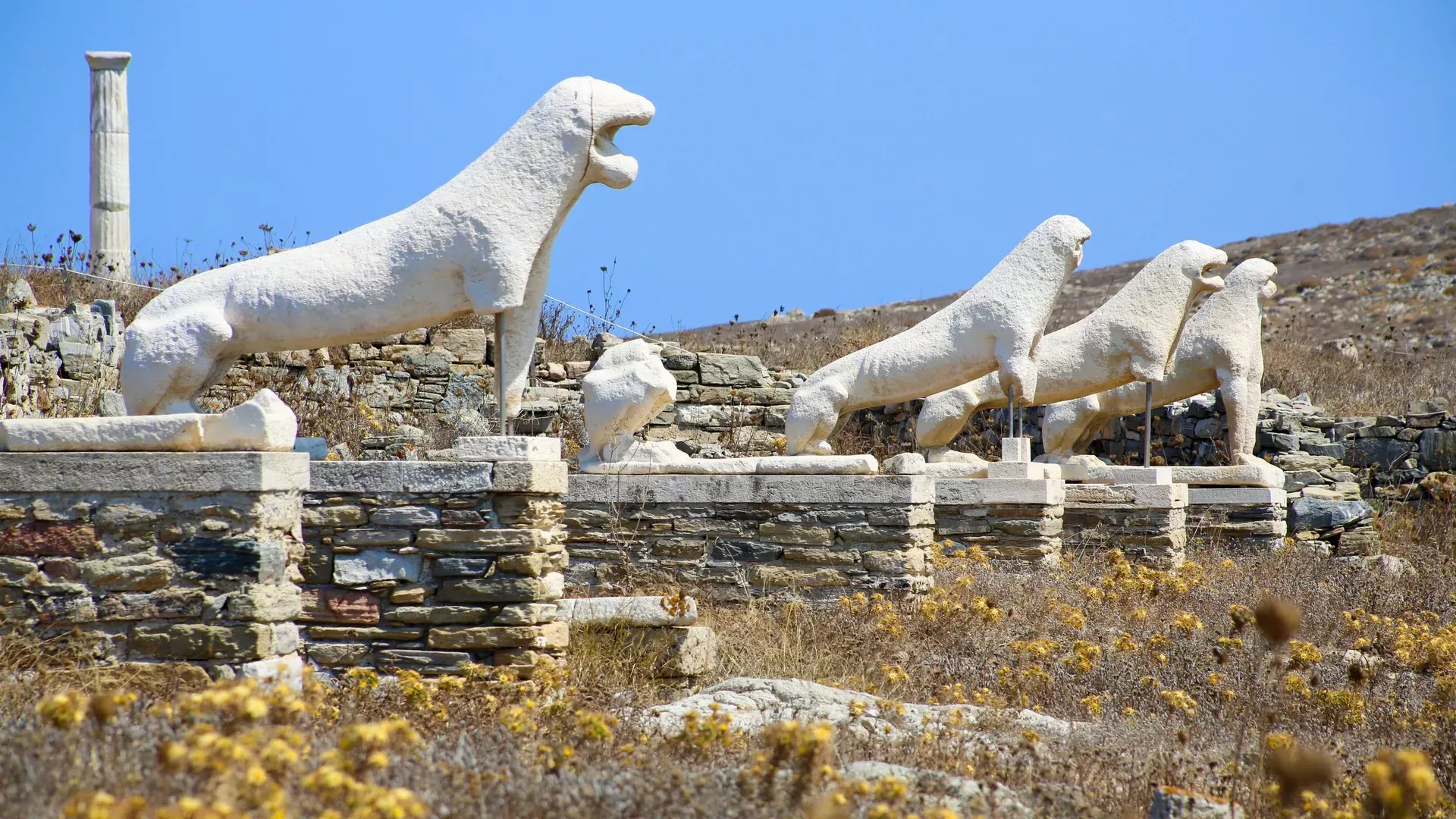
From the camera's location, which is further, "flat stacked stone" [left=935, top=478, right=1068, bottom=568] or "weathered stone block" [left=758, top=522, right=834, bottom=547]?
"flat stacked stone" [left=935, top=478, right=1068, bottom=568]

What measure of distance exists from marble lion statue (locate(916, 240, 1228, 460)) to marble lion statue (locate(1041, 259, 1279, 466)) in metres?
0.49

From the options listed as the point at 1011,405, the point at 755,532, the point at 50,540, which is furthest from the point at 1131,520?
the point at 50,540

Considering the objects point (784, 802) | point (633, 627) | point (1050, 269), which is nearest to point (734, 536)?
point (633, 627)

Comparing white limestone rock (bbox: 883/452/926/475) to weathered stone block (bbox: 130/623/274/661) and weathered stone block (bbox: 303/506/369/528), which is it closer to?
weathered stone block (bbox: 303/506/369/528)

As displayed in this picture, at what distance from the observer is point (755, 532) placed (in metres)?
7.72

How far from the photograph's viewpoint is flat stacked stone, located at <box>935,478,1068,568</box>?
9312 millimetres

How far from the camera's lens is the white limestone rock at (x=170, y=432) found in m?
4.78

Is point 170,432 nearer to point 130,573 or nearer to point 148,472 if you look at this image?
point 148,472

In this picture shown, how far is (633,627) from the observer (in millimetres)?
6078

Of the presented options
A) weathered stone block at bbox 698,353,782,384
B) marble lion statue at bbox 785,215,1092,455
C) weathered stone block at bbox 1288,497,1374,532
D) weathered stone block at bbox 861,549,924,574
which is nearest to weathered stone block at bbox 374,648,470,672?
weathered stone block at bbox 861,549,924,574

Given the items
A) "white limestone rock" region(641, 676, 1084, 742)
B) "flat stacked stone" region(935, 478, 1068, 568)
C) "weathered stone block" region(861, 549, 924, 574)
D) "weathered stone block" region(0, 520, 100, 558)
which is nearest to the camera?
"white limestone rock" region(641, 676, 1084, 742)

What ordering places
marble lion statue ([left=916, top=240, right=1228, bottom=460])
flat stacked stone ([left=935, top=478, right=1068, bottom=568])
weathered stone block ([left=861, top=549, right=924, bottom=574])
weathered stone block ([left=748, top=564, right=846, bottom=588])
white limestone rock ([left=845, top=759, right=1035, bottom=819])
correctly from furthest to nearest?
marble lion statue ([left=916, top=240, right=1228, bottom=460]) → flat stacked stone ([left=935, top=478, right=1068, bottom=568]) → weathered stone block ([left=748, top=564, right=846, bottom=588]) → weathered stone block ([left=861, top=549, right=924, bottom=574]) → white limestone rock ([left=845, top=759, right=1035, bottom=819])

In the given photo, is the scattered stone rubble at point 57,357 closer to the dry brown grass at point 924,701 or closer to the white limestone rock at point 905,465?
the dry brown grass at point 924,701

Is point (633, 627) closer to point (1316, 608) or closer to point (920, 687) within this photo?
point (920, 687)
